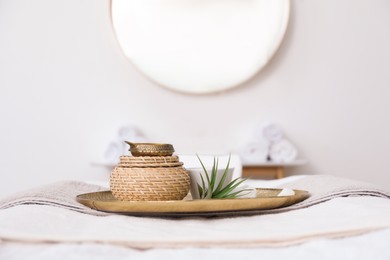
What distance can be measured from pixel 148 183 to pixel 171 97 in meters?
1.88

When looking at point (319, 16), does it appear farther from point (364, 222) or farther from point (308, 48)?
point (364, 222)

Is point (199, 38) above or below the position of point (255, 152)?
above

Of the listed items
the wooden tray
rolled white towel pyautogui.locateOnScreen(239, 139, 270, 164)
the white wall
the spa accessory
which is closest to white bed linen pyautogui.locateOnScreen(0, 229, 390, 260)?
the wooden tray

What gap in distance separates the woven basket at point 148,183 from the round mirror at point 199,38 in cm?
182

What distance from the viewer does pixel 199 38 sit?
2.73 m

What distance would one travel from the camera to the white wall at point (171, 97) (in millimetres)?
2746

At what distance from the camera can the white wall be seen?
9.01 ft

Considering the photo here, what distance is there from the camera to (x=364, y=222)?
668 millimetres

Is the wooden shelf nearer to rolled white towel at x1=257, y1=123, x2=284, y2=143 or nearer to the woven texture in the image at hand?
rolled white towel at x1=257, y1=123, x2=284, y2=143

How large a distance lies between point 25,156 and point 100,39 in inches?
27.8

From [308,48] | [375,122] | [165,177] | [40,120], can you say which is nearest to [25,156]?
[40,120]

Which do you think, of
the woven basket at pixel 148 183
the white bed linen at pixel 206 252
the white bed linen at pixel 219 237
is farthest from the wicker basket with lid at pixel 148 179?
the white bed linen at pixel 206 252

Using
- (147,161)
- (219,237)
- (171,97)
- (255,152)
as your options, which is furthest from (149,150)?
(171,97)

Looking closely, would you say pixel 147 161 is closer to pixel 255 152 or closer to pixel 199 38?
pixel 255 152
